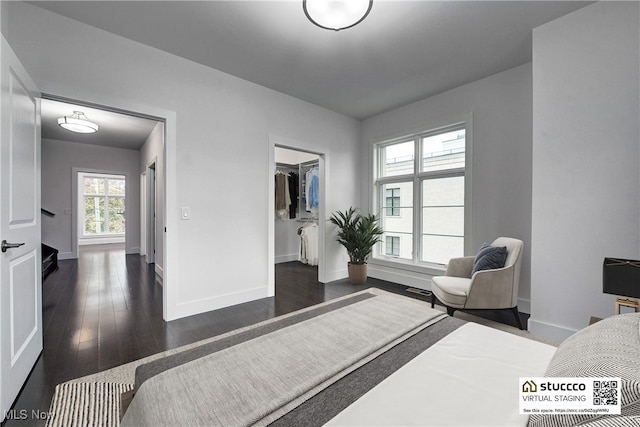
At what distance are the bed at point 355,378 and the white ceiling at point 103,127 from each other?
13.1 ft

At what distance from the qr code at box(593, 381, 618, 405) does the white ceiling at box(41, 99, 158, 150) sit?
4.82 metres

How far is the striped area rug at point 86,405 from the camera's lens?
1.40m

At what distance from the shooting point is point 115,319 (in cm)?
268

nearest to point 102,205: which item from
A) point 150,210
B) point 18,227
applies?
point 150,210

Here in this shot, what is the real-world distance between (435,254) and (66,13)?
460 cm

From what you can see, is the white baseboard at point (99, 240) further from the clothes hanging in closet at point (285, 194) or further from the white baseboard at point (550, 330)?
the white baseboard at point (550, 330)

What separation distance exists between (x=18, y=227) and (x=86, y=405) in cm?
114

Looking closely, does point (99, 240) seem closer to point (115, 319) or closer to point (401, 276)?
point (115, 319)

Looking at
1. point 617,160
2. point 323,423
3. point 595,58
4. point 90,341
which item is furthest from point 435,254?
point 90,341

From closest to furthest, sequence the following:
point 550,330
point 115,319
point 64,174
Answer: point 550,330, point 115,319, point 64,174

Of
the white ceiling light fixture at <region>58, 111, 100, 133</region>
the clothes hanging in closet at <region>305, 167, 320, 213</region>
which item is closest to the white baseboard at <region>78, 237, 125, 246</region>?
the white ceiling light fixture at <region>58, 111, 100, 133</region>

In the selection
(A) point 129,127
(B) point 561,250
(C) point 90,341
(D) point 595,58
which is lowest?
(C) point 90,341

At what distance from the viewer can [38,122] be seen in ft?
6.69

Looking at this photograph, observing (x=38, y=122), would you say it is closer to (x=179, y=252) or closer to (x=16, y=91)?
(x=16, y=91)
